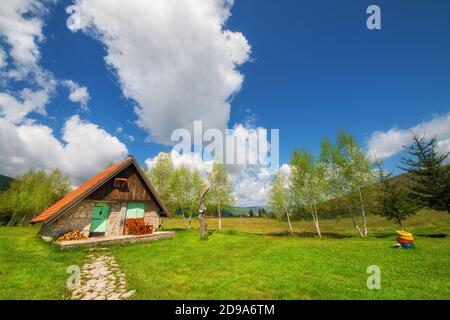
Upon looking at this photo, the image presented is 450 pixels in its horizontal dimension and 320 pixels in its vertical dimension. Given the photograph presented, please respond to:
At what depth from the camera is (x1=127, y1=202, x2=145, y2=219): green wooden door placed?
20500 mm

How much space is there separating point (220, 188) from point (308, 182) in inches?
575

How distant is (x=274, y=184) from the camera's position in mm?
34625

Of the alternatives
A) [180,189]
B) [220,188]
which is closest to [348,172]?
[220,188]

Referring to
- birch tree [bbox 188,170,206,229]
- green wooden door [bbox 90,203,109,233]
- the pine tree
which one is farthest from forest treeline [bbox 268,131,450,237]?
green wooden door [bbox 90,203,109,233]

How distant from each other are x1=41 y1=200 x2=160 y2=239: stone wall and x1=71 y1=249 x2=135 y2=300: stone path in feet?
21.6

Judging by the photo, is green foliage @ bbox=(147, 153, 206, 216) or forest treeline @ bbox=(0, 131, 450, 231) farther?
green foliage @ bbox=(147, 153, 206, 216)

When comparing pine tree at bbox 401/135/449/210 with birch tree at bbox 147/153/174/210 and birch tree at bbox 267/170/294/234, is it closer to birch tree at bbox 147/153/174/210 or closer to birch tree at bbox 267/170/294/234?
birch tree at bbox 267/170/294/234

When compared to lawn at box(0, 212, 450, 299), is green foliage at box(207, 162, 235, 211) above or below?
above

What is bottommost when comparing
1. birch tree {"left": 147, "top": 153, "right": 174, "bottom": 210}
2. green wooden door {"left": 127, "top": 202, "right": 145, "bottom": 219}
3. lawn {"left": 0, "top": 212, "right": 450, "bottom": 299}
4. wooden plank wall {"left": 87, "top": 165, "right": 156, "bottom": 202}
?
lawn {"left": 0, "top": 212, "right": 450, "bottom": 299}

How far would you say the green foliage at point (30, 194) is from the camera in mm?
40000

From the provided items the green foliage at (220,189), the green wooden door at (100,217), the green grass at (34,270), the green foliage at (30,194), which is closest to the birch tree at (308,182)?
the green foliage at (220,189)

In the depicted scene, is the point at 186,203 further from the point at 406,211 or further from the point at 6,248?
the point at 406,211

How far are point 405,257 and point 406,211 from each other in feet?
56.7
